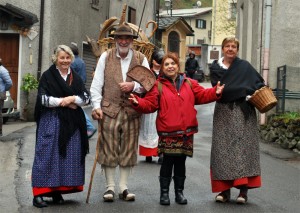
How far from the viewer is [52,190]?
25.4 ft

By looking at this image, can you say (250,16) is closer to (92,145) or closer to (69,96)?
(92,145)

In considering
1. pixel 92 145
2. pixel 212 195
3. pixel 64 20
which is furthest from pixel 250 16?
pixel 212 195

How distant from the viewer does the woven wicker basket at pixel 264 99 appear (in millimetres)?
7867

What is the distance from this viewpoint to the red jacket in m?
7.75

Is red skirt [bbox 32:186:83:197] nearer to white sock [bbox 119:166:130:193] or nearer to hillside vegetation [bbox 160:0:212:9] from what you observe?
white sock [bbox 119:166:130:193]

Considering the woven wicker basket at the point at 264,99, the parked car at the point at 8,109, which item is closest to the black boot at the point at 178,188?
the woven wicker basket at the point at 264,99

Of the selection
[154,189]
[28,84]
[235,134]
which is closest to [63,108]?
[154,189]

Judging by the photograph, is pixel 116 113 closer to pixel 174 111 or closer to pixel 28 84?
pixel 174 111

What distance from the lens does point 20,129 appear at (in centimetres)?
1705

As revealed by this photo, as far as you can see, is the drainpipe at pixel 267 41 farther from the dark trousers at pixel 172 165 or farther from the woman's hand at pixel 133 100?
the woman's hand at pixel 133 100

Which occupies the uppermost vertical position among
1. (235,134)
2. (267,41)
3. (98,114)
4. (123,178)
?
(267,41)

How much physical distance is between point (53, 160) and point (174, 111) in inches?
54.6

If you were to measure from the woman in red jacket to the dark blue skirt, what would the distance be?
0.85 meters

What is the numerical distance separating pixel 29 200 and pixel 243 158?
7.84ft
